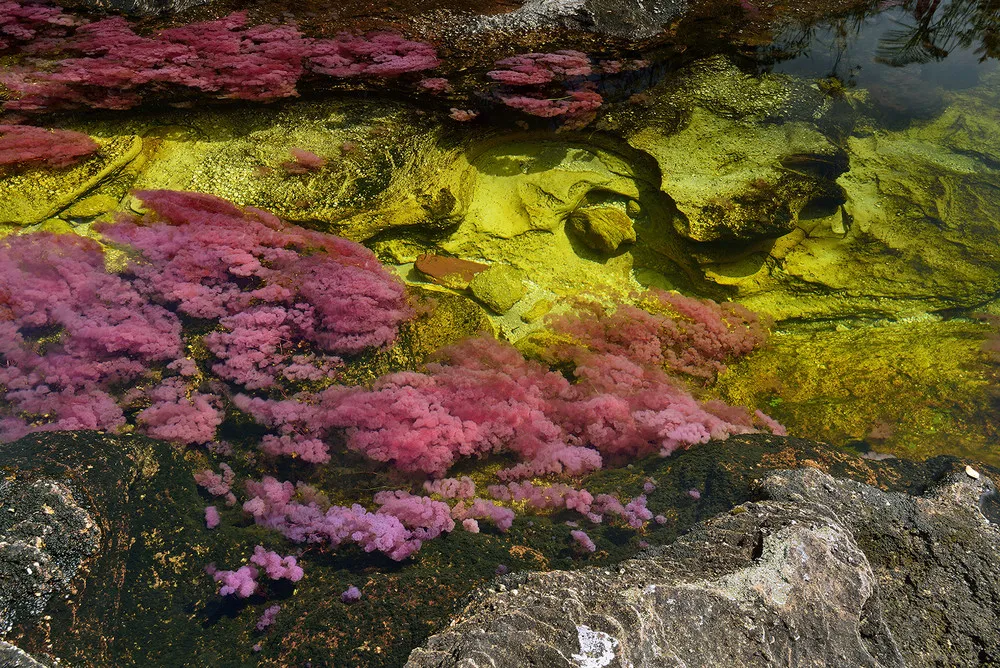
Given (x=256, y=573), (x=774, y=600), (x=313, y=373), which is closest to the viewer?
(x=774, y=600)

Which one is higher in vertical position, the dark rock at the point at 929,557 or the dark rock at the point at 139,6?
the dark rock at the point at 139,6

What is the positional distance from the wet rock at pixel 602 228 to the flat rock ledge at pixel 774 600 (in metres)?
2.74

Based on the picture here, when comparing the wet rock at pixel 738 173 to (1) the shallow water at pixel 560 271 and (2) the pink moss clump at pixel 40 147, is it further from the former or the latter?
(2) the pink moss clump at pixel 40 147

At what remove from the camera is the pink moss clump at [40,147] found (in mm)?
4441

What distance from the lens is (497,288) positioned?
4406 millimetres

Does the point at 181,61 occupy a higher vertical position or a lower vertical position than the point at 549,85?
lower

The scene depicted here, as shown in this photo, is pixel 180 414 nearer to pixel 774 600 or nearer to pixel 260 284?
pixel 260 284

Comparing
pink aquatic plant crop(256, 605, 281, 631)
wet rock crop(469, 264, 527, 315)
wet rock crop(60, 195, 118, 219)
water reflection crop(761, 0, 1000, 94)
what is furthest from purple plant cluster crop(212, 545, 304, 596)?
water reflection crop(761, 0, 1000, 94)

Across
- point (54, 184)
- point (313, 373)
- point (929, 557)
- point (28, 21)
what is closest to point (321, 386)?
point (313, 373)

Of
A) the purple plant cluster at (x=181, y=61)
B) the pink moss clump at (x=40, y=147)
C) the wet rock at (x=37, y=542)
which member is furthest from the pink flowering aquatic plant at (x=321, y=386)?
the purple plant cluster at (x=181, y=61)

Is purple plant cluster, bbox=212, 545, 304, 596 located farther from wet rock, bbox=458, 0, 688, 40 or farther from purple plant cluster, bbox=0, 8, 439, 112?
wet rock, bbox=458, 0, 688, 40

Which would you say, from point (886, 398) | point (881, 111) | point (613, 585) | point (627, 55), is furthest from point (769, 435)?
point (881, 111)

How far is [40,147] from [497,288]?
3.79 meters

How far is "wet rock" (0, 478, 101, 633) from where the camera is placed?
7.04 ft
